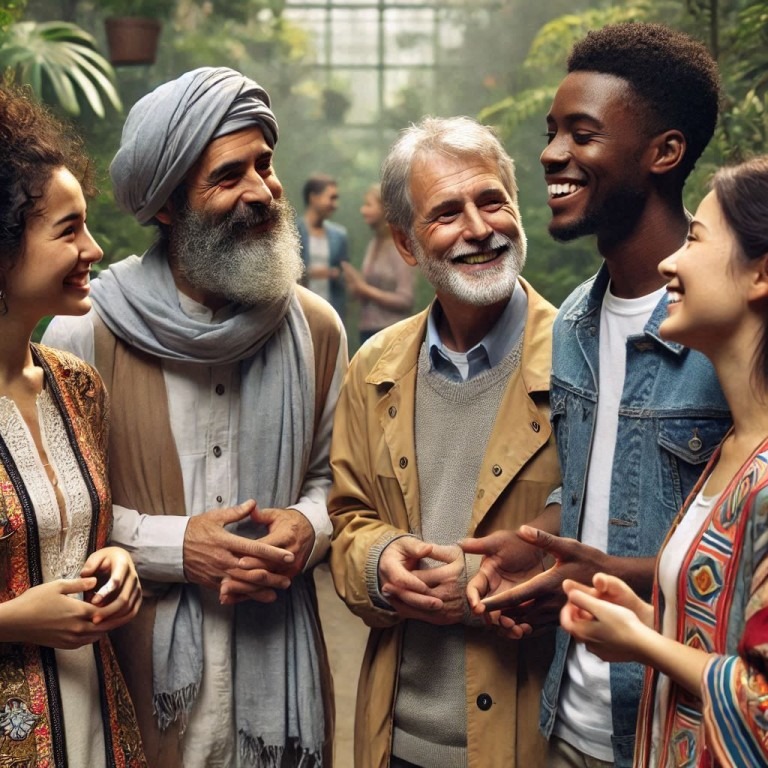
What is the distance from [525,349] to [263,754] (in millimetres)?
1232

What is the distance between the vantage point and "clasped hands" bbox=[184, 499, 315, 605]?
270 cm

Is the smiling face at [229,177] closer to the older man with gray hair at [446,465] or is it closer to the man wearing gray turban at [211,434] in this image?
the man wearing gray turban at [211,434]

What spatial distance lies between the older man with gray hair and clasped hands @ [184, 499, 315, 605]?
0.45ft

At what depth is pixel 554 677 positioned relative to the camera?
245cm

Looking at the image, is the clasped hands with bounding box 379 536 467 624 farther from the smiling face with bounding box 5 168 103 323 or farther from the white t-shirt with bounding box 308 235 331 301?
the white t-shirt with bounding box 308 235 331 301

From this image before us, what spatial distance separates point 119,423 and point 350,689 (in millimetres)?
3076

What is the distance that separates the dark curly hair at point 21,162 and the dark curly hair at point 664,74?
1.18m

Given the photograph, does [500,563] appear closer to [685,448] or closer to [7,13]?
[685,448]

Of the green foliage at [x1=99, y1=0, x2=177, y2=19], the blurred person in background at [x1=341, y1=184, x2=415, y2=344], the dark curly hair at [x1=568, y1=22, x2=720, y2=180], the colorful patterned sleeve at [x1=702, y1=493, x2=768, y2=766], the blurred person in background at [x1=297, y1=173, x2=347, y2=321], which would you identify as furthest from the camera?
the green foliage at [x1=99, y1=0, x2=177, y2=19]

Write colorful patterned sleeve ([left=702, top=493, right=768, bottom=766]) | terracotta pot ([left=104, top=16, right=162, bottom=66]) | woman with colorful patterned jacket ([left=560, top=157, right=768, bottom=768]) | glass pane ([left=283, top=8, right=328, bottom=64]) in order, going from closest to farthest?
1. colorful patterned sleeve ([left=702, top=493, right=768, bottom=766])
2. woman with colorful patterned jacket ([left=560, top=157, right=768, bottom=768])
3. terracotta pot ([left=104, top=16, right=162, bottom=66])
4. glass pane ([left=283, top=8, right=328, bottom=64])

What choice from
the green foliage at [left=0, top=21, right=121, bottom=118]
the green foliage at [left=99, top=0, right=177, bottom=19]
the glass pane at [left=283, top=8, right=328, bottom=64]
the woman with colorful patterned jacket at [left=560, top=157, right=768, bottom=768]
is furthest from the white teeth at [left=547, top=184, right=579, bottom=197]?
the glass pane at [left=283, top=8, right=328, bottom=64]

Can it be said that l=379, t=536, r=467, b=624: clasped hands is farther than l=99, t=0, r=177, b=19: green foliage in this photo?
No

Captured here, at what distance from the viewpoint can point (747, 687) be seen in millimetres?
1641

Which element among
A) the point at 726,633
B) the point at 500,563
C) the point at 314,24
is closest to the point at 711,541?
the point at 726,633
